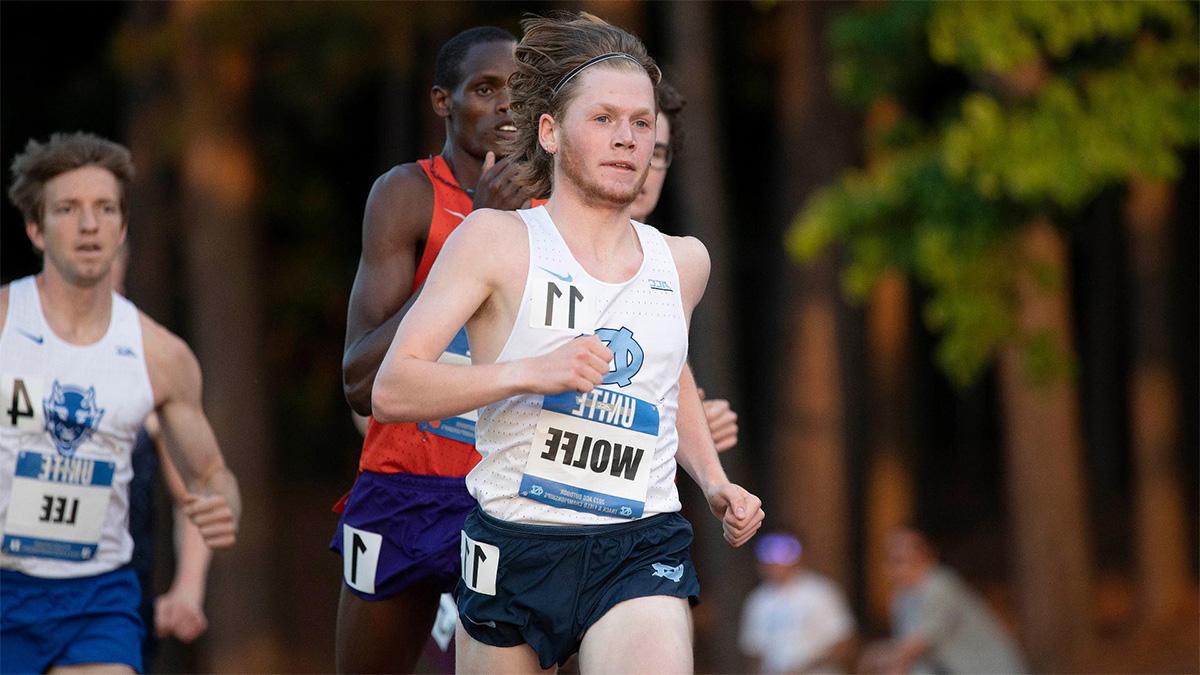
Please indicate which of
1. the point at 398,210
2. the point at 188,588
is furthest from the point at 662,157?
the point at 188,588

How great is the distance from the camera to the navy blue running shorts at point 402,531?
199 inches

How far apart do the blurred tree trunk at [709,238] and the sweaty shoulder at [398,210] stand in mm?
10622

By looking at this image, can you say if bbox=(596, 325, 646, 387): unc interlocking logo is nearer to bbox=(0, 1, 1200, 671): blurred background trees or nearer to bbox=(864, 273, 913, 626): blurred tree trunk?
bbox=(0, 1, 1200, 671): blurred background trees

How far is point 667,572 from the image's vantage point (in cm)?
410

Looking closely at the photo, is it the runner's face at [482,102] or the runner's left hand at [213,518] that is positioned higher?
the runner's face at [482,102]

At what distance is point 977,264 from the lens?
487 inches

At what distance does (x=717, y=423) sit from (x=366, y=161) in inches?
748

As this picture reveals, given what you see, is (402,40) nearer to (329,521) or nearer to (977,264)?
(977,264)

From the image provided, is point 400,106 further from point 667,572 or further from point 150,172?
point 667,572

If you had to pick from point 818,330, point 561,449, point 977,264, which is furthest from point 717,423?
point 818,330

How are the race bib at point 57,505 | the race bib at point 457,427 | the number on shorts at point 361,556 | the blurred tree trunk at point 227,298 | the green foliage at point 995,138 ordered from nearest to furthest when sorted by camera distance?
the race bib at point 457,427
the number on shorts at point 361,556
the race bib at point 57,505
the green foliage at point 995,138
the blurred tree trunk at point 227,298

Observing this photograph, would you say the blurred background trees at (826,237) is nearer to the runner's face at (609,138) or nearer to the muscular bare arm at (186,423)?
the muscular bare arm at (186,423)

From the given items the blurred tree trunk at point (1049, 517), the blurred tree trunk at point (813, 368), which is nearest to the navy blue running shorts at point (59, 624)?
the blurred tree trunk at point (1049, 517)

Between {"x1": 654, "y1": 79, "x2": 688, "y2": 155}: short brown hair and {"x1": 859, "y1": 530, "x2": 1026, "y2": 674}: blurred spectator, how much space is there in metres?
5.89
